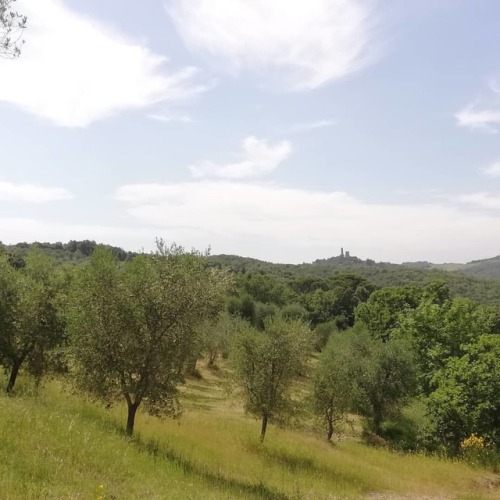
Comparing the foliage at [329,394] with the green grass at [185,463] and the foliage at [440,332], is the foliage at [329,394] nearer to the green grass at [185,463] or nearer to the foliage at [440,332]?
the green grass at [185,463]

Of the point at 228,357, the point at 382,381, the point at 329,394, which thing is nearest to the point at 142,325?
the point at 228,357

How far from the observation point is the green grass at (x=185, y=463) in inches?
421

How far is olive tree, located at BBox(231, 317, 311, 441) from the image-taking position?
26.5 metres

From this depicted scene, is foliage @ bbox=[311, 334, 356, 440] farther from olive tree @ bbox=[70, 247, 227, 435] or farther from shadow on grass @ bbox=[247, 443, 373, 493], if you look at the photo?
olive tree @ bbox=[70, 247, 227, 435]

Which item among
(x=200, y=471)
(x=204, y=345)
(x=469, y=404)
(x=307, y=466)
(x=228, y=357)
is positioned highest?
(x=204, y=345)

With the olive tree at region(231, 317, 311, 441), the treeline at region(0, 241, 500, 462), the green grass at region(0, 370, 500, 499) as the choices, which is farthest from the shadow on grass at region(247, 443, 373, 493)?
the treeline at region(0, 241, 500, 462)

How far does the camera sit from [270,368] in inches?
1057

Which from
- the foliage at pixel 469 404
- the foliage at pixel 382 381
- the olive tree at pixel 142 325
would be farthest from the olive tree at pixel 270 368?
the foliage at pixel 382 381

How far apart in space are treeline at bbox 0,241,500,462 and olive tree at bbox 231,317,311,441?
63 millimetres

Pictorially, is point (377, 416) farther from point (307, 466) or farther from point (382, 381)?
point (307, 466)

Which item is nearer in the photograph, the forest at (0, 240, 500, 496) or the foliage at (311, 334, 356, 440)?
the forest at (0, 240, 500, 496)

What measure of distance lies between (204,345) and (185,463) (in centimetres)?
1402

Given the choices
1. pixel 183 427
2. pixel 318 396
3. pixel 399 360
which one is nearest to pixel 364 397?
pixel 399 360

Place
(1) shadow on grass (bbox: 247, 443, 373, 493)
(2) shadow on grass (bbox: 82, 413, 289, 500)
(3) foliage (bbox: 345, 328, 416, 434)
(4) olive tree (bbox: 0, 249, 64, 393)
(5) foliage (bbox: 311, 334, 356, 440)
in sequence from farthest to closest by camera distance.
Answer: (3) foliage (bbox: 345, 328, 416, 434) < (5) foliage (bbox: 311, 334, 356, 440) < (4) olive tree (bbox: 0, 249, 64, 393) < (1) shadow on grass (bbox: 247, 443, 373, 493) < (2) shadow on grass (bbox: 82, 413, 289, 500)
